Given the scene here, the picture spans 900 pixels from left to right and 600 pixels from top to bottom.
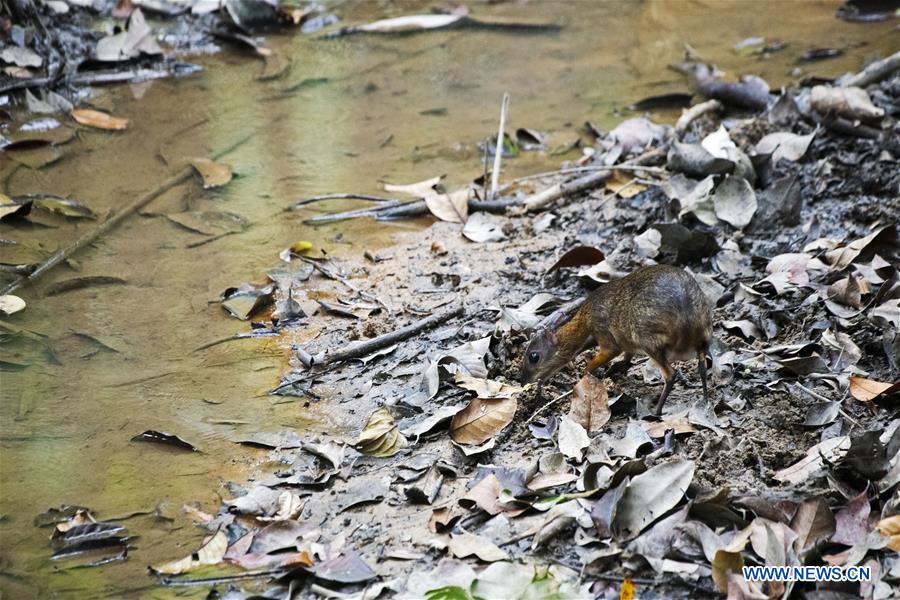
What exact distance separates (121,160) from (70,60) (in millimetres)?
2028

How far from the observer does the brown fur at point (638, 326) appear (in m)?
3.89

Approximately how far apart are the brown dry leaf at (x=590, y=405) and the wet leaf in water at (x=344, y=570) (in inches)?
44.5

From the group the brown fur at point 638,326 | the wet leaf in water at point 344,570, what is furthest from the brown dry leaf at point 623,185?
the wet leaf in water at point 344,570

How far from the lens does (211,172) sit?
6762 mm

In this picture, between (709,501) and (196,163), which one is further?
(196,163)

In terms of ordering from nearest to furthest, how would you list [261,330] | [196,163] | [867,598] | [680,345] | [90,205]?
1. [867,598]
2. [680,345]
3. [261,330]
4. [90,205]
5. [196,163]

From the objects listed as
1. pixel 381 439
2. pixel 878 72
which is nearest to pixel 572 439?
pixel 381 439

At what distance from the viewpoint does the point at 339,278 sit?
5.51 meters

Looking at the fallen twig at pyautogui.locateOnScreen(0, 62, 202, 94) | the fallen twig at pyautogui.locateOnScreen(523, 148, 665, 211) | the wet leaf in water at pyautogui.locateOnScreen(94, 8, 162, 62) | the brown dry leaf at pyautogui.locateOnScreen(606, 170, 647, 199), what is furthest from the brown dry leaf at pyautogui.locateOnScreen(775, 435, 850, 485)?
the wet leaf in water at pyautogui.locateOnScreen(94, 8, 162, 62)

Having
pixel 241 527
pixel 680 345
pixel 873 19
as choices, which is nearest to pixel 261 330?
pixel 241 527

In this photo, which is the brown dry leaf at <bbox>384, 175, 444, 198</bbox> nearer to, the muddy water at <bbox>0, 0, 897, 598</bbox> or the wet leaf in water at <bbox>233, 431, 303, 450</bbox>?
the muddy water at <bbox>0, 0, 897, 598</bbox>

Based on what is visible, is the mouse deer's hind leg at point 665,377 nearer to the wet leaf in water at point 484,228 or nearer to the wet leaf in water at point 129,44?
the wet leaf in water at point 484,228

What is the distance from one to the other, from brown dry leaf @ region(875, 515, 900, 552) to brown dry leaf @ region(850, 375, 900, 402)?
2.56 ft

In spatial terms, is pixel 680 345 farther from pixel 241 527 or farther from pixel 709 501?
pixel 241 527
